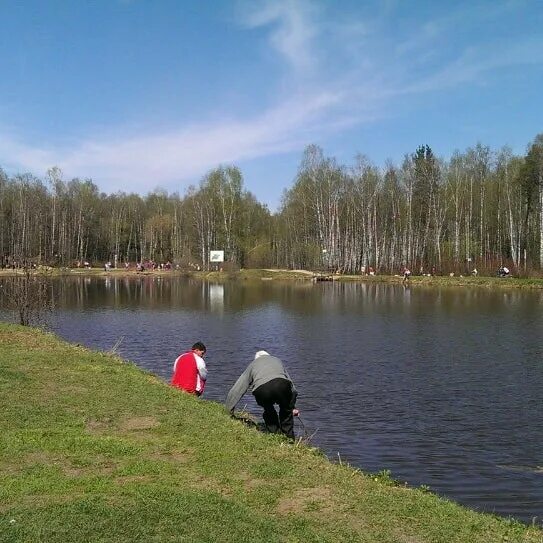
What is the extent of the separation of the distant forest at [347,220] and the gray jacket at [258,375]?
5981cm

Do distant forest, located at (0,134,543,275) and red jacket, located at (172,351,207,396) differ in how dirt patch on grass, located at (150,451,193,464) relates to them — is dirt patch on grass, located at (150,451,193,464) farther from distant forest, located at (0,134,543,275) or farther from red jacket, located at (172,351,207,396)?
distant forest, located at (0,134,543,275)

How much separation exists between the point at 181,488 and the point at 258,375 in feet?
13.6

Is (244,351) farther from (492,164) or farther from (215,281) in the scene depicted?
(492,164)

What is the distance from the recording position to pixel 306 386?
1839 cm

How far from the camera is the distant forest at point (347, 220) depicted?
7788 centimetres

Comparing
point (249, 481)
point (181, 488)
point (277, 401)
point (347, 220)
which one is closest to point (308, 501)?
point (249, 481)

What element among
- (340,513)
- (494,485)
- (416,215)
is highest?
(416,215)

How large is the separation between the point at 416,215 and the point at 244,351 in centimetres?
6372

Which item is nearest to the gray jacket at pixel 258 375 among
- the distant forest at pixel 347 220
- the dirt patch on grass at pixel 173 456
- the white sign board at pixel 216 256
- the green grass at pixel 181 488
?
the green grass at pixel 181 488

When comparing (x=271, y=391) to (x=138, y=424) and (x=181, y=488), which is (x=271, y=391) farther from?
(x=181, y=488)

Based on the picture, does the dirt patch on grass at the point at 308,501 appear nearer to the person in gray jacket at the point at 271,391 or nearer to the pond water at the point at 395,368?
the pond water at the point at 395,368

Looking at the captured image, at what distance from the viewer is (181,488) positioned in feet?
24.7

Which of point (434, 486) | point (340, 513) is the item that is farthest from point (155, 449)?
point (434, 486)

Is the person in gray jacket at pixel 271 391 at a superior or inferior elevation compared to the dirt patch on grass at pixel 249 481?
superior
